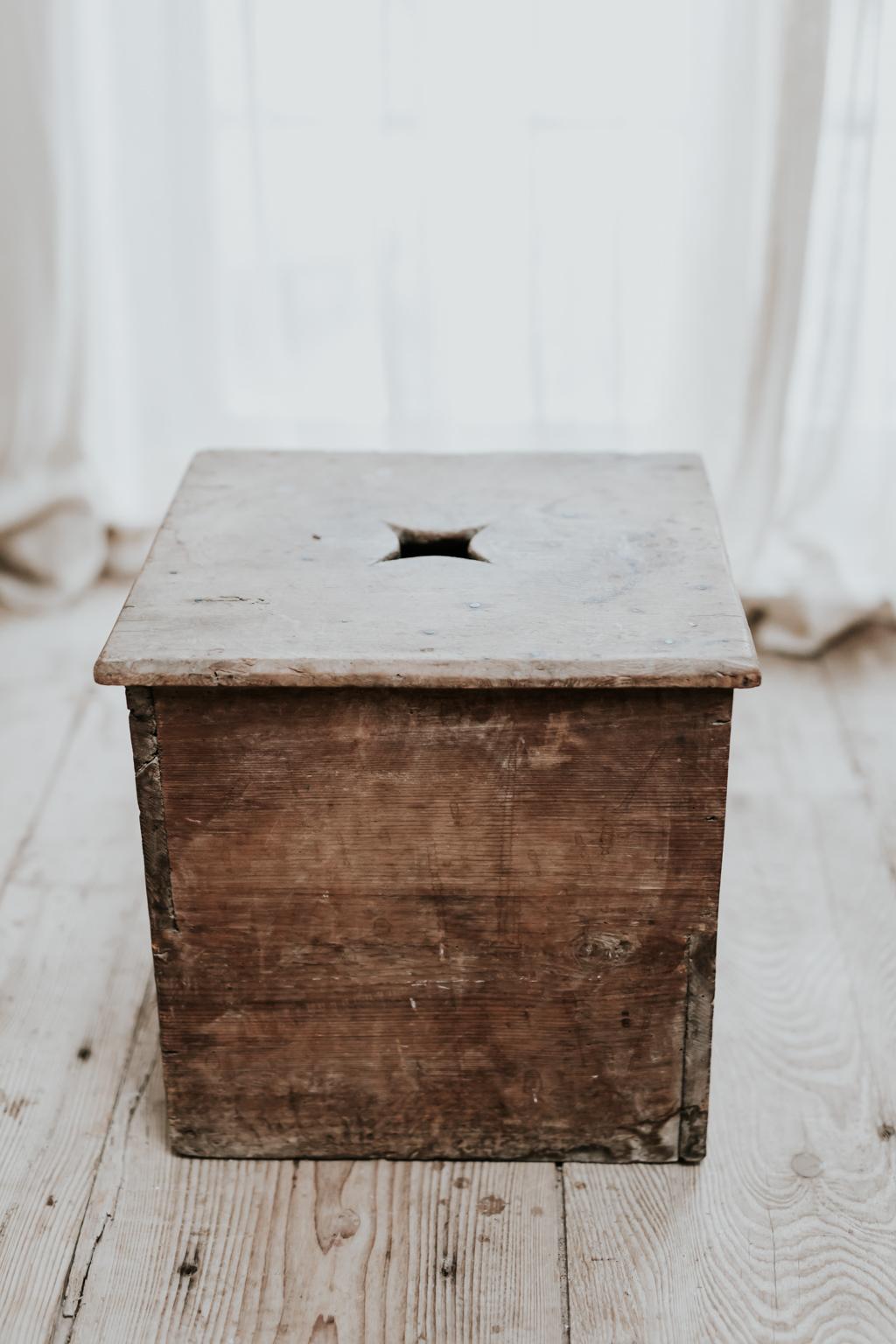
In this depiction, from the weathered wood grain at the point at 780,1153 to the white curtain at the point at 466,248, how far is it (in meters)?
0.62

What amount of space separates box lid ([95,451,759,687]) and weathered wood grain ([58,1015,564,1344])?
0.47m

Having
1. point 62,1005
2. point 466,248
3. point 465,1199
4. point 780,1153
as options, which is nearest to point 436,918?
point 465,1199

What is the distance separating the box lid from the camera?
108cm

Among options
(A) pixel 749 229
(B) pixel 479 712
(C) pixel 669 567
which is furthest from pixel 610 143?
(B) pixel 479 712

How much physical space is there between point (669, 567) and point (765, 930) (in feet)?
A: 1.72

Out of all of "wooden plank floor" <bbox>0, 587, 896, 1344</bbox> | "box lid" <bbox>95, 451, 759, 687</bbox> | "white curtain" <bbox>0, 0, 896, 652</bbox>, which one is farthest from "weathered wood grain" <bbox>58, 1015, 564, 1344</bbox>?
"white curtain" <bbox>0, 0, 896, 652</bbox>

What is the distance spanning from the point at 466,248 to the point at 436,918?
128 centimetres

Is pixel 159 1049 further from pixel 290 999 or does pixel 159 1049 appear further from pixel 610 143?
pixel 610 143

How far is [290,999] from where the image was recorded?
1223 mm

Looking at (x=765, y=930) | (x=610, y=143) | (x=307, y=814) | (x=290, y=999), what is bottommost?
(x=765, y=930)

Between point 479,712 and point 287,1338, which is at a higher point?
point 479,712

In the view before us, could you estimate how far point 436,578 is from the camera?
4.07 ft

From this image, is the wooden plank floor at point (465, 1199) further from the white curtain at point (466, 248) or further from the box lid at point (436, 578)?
the white curtain at point (466, 248)

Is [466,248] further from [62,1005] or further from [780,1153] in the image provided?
[780,1153]
